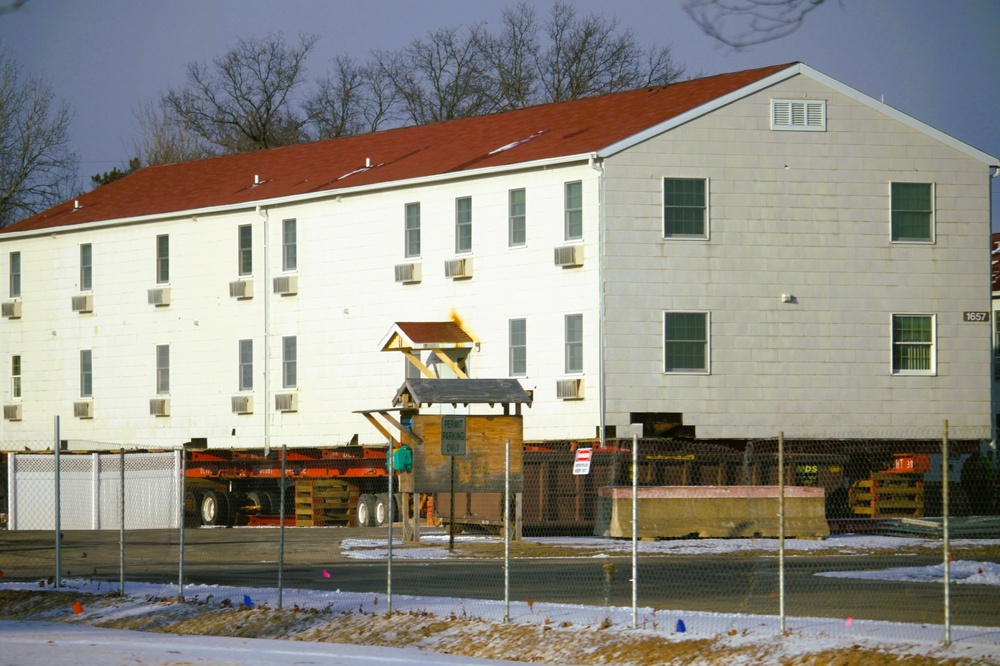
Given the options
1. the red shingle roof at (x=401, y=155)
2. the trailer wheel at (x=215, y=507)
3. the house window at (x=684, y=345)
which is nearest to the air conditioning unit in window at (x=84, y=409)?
the red shingle roof at (x=401, y=155)

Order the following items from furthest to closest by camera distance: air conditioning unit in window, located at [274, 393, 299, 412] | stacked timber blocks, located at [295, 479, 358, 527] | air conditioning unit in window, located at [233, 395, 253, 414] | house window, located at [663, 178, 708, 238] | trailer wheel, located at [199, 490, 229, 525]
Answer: air conditioning unit in window, located at [233, 395, 253, 414] → air conditioning unit in window, located at [274, 393, 299, 412] → trailer wheel, located at [199, 490, 229, 525] → stacked timber blocks, located at [295, 479, 358, 527] → house window, located at [663, 178, 708, 238]

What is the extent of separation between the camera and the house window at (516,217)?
38.5 metres

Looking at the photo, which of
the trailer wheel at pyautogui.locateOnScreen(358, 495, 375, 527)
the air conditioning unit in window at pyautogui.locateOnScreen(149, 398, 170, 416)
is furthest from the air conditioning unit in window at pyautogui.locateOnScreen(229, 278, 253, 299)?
the trailer wheel at pyautogui.locateOnScreen(358, 495, 375, 527)

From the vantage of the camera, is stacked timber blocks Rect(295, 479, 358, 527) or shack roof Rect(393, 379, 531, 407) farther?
stacked timber blocks Rect(295, 479, 358, 527)

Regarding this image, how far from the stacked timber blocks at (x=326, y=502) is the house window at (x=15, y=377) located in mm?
11761

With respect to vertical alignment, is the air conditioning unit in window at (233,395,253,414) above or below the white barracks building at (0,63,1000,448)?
below

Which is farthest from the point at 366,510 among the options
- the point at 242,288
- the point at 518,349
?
the point at 242,288

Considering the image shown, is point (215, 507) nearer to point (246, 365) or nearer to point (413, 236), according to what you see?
point (246, 365)

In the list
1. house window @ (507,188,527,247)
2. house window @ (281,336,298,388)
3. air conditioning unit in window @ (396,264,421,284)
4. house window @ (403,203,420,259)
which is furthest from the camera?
house window @ (281,336,298,388)

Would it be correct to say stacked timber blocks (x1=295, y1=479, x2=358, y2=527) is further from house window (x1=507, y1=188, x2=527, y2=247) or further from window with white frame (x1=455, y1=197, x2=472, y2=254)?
house window (x1=507, y1=188, x2=527, y2=247)

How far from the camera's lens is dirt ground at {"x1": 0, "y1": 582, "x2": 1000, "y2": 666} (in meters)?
14.2

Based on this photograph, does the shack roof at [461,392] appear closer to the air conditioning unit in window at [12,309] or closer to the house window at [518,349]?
the house window at [518,349]

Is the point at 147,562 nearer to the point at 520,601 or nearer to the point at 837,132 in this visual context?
the point at 520,601

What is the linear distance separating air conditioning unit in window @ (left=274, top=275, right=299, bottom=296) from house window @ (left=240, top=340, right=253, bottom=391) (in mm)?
1919
